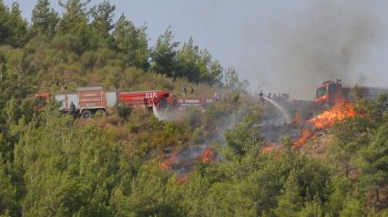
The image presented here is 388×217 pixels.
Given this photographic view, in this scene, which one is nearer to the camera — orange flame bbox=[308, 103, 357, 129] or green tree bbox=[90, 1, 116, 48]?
orange flame bbox=[308, 103, 357, 129]

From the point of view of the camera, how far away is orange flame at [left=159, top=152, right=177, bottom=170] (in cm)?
5444

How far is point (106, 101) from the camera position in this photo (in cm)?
6419

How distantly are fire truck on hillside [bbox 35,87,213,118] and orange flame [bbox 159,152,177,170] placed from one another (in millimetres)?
6671

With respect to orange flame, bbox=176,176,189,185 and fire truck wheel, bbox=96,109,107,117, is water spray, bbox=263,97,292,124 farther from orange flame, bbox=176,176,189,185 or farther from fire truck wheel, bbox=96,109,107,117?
fire truck wheel, bbox=96,109,107,117

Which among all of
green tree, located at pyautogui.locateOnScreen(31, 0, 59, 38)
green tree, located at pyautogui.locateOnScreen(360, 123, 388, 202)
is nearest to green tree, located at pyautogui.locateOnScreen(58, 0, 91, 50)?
green tree, located at pyautogui.locateOnScreen(31, 0, 59, 38)

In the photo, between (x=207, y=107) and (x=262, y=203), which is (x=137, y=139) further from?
(x=262, y=203)

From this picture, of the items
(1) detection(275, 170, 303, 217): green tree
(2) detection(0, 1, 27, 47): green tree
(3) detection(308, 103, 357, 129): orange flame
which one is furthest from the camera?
(2) detection(0, 1, 27, 47): green tree

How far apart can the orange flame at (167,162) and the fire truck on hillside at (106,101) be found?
667 centimetres

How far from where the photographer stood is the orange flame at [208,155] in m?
54.7

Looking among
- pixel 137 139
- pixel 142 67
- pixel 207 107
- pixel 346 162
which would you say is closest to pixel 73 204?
pixel 346 162

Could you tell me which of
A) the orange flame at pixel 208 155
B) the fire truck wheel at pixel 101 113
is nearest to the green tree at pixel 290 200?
the orange flame at pixel 208 155

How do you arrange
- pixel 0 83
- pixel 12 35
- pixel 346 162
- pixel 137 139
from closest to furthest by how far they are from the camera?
pixel 346 162, pixel 0 83, pixel 137 139, pixel 12 35

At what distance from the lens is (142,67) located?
88688 mm

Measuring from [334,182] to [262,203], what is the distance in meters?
3.56
